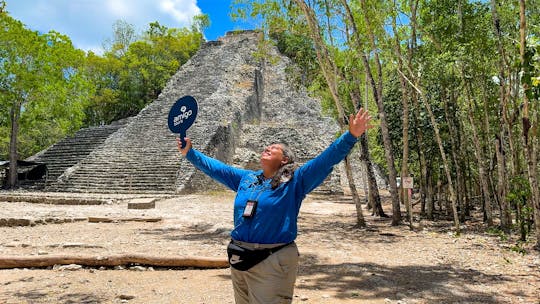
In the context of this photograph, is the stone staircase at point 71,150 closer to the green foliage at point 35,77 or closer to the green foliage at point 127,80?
the green foliage at point 35,77

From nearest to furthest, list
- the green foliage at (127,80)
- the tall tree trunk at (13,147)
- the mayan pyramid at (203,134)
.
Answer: the mayan pyramid at (203,134)
the tall tree trunk at (13,147)
the green foliage at (127,80)

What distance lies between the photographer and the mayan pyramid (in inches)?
730

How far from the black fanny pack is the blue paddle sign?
99cm

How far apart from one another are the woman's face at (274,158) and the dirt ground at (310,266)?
2.11 meters

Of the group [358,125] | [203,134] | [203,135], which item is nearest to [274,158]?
[358,125]

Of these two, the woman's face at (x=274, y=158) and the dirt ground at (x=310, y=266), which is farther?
the dirt ground at (x=310, y=266)

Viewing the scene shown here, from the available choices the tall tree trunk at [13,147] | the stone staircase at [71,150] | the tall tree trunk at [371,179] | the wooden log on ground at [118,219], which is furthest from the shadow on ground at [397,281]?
the stone staircase at [71,150]

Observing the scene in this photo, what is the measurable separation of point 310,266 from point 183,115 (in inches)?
134

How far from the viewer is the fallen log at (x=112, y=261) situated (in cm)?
512

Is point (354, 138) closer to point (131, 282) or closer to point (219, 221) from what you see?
point (131, 282)

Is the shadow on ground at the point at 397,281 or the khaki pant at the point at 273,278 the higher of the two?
the khaki pant at the point at 273,278

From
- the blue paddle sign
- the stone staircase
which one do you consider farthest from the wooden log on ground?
the stone staircase

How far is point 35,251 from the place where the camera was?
5.93 metres

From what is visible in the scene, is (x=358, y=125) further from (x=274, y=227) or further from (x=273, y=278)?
(x=273, y=278)
